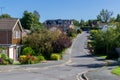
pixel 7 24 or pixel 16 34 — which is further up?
pixel 7 24

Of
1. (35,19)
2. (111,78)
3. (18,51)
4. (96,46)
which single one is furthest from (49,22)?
(111,78)

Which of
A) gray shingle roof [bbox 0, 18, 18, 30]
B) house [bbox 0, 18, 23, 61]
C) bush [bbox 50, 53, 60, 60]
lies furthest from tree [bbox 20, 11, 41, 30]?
bush [bbox 50, 53, 60, 60]

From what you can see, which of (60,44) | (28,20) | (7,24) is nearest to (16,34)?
(7,24)

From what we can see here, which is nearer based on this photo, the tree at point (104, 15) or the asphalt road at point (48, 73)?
the asphalt road at point (48, 73)

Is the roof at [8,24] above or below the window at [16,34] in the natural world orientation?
above

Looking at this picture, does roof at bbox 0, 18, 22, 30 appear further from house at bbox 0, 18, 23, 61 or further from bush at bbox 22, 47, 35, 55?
bush at bbox 22, 47, 35, 55

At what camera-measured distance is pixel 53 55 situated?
58.8 meters

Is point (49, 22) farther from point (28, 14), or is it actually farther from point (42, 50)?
point (42, 50)

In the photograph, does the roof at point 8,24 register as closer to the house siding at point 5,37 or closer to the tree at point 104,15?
the house siding at point 5,37

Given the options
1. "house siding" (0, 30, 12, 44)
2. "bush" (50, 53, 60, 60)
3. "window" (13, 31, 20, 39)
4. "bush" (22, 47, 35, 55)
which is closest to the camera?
"bush" (50, 53, 60, 60)

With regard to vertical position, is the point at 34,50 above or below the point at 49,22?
below

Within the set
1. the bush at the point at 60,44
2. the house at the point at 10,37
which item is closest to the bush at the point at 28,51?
the house at the point at 10,37

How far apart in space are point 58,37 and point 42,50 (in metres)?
3.22

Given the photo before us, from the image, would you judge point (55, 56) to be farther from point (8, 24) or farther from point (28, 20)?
point (28, 20)
